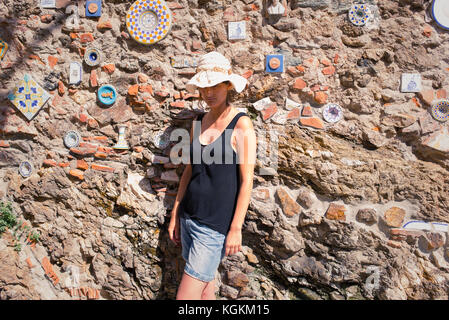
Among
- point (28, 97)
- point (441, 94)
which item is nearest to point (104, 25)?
point (28, 97)

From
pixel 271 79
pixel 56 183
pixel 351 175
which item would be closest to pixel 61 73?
pixel 56 183

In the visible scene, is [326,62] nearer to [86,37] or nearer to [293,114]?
[293,114]

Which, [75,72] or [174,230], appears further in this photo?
[75,72]

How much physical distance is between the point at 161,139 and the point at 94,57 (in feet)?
2.91

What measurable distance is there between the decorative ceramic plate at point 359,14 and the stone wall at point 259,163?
0.04 meters

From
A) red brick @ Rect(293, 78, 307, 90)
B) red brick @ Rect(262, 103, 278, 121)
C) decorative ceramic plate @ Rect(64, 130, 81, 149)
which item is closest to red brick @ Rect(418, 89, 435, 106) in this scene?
red brick @ Rect(293, 78, 307, 90)

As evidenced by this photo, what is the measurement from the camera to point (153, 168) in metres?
2.30

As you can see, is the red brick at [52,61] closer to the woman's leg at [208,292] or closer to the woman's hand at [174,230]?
the woman's hand at [174,230]

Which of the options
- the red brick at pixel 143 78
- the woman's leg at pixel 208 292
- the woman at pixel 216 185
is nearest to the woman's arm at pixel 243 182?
the woman at pixel 216 185

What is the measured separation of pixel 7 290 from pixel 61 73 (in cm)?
188

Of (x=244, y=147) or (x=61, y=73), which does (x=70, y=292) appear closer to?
(x=61, y=73)

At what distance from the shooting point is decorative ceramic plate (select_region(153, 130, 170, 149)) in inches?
89.3

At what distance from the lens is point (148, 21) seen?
2.25m

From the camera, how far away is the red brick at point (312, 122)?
2.12m
